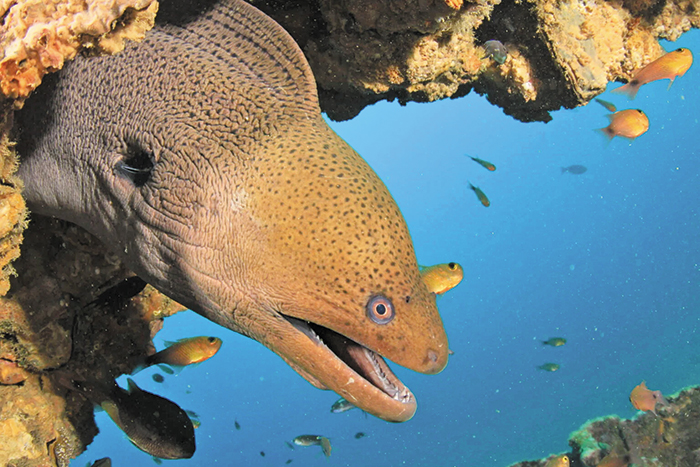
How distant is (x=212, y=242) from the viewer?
1853 mm

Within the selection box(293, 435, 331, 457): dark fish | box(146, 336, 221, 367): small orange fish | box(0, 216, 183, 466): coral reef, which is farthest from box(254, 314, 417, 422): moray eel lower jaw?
box(293, 435, 331, 457): dark fish

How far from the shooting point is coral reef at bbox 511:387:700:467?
34.5ft

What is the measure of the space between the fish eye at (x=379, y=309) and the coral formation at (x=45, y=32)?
138 centimetres

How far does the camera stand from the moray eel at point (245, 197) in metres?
1.75

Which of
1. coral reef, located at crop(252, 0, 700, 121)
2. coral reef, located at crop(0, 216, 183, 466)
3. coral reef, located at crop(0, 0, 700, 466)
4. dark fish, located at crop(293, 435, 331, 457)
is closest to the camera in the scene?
coral reef, located at crop(0, 0, 700, 466)

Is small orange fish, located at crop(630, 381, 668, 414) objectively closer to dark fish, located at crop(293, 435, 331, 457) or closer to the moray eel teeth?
dark fish, located at crop(293, 435, 331, 457)

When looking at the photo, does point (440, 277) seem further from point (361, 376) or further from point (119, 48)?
point (119, 48)

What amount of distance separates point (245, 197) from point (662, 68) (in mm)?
4567

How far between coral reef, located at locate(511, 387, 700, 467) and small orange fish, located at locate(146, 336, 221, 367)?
9.80 meters

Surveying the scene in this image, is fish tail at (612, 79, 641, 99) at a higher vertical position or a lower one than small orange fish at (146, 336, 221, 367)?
higher

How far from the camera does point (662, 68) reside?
4.33m

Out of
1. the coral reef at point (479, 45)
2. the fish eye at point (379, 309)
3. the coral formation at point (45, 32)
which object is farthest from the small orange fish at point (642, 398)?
the coral formation at point (45, 32)

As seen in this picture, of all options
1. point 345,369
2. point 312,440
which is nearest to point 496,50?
point 345,369

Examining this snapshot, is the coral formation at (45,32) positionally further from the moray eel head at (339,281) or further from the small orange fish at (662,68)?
the small orange fish at (662,68)
